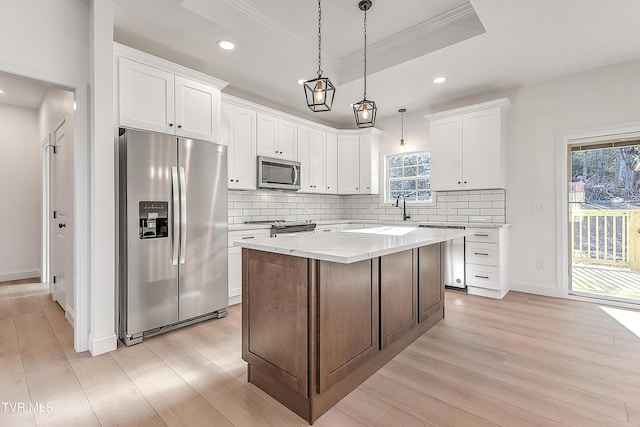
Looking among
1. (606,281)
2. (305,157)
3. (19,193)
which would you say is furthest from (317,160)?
(19,193)

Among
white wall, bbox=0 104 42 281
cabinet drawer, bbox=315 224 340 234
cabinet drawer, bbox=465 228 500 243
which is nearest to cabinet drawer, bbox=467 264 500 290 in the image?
cabinet drawer, bbox=465 228 500 243

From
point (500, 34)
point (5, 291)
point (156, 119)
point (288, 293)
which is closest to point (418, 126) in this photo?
point (500, 34)

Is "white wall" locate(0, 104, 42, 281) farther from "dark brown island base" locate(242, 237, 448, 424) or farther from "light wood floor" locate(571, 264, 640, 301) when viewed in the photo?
"light wood floor" locate(571, 264, 640, 301)

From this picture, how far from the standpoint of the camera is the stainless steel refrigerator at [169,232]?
249 centimetres

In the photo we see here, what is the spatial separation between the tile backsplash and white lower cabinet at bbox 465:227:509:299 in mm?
451

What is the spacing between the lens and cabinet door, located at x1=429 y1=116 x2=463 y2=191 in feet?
13.8

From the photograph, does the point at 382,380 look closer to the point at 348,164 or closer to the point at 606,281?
the point at 606,281

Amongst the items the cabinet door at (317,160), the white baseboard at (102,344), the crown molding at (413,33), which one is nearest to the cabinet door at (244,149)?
the cabinet door at (317,160)

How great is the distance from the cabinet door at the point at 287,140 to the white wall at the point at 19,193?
391 cm

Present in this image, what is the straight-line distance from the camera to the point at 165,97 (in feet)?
9.25

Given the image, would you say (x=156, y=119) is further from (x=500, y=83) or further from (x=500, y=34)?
(x=500, y=83)

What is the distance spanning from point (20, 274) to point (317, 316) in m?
5.59

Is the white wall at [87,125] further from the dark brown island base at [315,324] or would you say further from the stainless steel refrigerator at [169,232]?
the dark brown island base at [315,324]

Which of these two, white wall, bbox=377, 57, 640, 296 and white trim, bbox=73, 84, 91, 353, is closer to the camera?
white trim, bbox=73, 84, 91, 353
